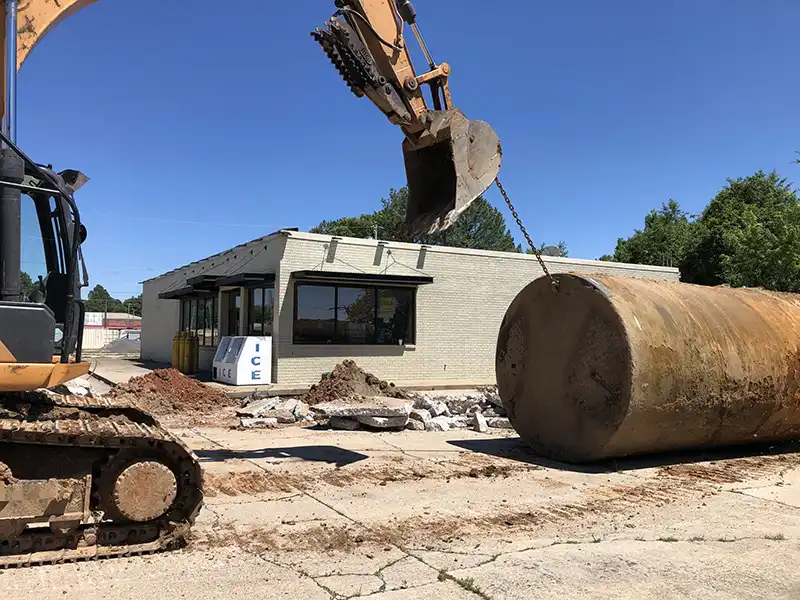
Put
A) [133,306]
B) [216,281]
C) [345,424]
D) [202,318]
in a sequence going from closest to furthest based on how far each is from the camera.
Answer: [345,424] → [216,281] → [202,318] → [133,306]

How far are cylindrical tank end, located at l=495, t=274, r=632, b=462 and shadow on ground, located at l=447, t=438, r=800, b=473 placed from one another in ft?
0.64

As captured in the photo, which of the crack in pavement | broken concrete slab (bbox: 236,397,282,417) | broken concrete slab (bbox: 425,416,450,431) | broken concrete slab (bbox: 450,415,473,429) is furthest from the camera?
broken concrete slab (bbox: 236,397,282,417)

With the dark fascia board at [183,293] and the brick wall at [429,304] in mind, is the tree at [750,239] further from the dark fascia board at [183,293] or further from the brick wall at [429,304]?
the dark fascia board at [183,293]

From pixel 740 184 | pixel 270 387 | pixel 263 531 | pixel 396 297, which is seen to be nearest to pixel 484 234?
pixel 740 184

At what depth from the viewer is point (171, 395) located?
588 inches

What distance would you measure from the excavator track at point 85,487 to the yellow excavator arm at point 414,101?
4.15 meters

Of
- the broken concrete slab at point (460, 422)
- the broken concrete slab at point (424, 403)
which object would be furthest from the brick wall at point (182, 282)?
the broken concrete slab at point (460, 422)

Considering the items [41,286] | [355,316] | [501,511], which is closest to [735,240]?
[355,316]

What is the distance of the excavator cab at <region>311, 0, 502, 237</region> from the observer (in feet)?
25.9

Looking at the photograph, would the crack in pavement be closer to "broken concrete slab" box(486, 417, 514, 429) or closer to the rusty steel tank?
the rusty steel tank

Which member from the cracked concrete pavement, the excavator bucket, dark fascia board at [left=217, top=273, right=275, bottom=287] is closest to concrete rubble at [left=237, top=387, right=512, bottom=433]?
the cracked concrete pavement

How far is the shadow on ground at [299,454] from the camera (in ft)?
30.7

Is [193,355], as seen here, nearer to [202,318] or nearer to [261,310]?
[202,318]

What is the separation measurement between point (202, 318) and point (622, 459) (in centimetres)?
2011
